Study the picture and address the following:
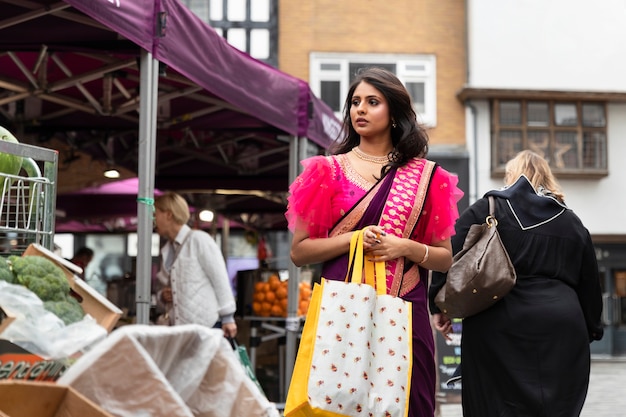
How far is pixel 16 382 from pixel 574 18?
1016 inches

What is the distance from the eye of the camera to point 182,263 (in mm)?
8211

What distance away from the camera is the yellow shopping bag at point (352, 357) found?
148 inches

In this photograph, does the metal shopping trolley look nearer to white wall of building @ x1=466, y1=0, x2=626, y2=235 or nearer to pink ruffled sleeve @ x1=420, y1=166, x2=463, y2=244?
pink ruffled sleeve @ x1=420, y1=166, x2=463, y2=244

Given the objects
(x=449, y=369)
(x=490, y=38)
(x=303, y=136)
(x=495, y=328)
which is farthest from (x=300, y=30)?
(x=495, y=328)

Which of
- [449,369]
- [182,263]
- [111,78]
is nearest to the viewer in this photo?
[182,263]

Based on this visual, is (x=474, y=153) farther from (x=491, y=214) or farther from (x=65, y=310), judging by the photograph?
(x=65, y=310)

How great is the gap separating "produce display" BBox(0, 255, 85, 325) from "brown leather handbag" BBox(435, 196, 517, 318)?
265 centimetres

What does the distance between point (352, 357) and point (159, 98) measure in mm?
5584

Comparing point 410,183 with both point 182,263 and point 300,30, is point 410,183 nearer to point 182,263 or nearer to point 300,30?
point 182,263

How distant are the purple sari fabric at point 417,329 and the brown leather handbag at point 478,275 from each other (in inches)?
46.6

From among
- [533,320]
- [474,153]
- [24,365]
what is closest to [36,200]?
[24,365]

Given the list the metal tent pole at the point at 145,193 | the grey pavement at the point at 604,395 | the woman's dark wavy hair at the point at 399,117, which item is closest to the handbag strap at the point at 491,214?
the woman's dark wavy hair at the point at 399,117

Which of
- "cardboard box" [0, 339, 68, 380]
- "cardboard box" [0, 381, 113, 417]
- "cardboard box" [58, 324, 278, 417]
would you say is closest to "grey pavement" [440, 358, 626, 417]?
"cardboard box" [58, 324, 278, 417]

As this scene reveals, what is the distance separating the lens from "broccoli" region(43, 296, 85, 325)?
286cm
